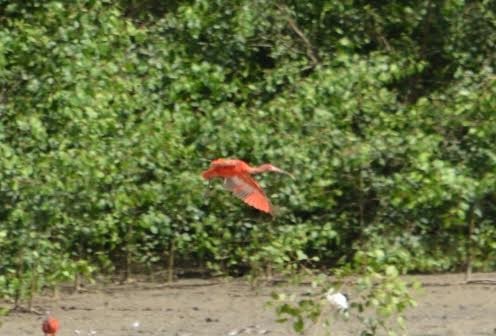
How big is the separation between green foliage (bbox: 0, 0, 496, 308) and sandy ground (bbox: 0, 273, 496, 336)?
184 millimetres

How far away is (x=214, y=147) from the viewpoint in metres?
9.13

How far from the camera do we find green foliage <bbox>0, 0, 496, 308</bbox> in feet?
28.1

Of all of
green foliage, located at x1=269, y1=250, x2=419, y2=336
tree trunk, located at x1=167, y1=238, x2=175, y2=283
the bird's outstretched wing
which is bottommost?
green foliage, located at x1=269, y1=250, x2=419, y2=336

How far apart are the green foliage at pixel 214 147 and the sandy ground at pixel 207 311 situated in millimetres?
184

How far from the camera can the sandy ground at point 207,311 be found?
25.5ft

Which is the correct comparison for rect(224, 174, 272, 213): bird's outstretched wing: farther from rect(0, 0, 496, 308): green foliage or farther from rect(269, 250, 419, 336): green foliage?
rect(269, 250, 419, 336): green foliage

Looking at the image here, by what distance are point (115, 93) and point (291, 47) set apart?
150cm

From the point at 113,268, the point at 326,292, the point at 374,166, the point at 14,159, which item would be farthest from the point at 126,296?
the point at 326,292

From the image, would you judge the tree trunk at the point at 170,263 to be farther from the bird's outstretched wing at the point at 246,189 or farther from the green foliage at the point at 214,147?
the bird's outstretched wing at the point at 246,189

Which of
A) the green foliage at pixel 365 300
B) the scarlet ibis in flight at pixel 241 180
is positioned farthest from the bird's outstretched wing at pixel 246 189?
the green foliage at pixel 365 300

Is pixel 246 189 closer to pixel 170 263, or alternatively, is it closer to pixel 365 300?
pixel 365 300

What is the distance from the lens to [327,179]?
9.13 meters

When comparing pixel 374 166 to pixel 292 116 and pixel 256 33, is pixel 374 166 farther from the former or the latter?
pixel 256 33

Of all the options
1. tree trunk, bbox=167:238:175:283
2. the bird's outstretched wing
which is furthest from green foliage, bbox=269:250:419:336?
tree trunk, bbox=167:238:175:283
